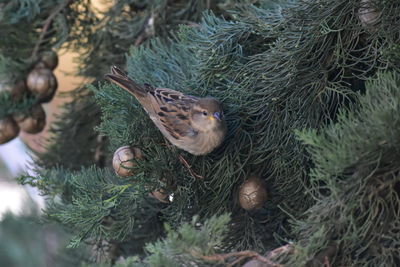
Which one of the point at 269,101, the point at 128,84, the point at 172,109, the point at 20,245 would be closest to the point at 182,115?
the point at 172,109

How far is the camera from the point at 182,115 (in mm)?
1312

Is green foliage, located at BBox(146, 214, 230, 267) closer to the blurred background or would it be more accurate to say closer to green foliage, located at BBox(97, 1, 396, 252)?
green foliage, located at BBox(97, 1, 396, 252)

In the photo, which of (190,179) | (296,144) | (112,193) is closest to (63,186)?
(112,193)

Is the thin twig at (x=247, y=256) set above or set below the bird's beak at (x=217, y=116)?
below

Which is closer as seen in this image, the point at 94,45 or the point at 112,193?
the point at 112,193

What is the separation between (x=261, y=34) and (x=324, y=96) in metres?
0.20

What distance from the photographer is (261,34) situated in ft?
3.97

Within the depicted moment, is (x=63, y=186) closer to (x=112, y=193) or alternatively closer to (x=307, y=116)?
(x=112, y=193)

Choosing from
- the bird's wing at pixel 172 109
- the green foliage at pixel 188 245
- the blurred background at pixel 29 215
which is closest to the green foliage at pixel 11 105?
the blurred background at pixel 29 215

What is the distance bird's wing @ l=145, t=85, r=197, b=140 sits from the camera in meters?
1.24

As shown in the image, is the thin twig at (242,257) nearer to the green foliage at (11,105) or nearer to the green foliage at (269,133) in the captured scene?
the green foliage at (269,133)

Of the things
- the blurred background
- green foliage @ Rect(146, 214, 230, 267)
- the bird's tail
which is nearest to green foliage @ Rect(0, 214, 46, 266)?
the blurred background

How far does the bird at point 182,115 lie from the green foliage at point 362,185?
0.29 m

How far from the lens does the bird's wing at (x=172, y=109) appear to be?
1236 millimetres
